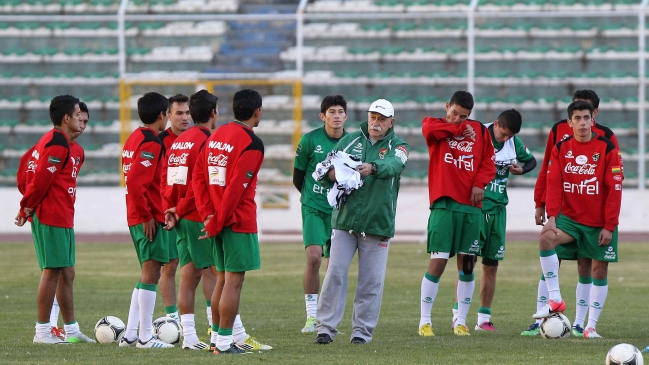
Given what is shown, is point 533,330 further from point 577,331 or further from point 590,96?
point 590,96

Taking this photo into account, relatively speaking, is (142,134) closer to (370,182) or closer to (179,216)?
(179,216)

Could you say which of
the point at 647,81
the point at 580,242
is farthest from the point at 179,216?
the point at 647,81

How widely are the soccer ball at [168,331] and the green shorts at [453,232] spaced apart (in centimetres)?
257

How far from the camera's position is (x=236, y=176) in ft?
26.7

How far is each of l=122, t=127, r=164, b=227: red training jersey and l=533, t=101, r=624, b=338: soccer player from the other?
367 centimetres

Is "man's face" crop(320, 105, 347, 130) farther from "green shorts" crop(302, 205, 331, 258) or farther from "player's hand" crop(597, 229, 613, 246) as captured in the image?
"player's hand" crop(597, 229, 613, 246)

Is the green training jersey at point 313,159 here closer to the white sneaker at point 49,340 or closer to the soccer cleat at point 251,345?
the soccer cleat at point 251,345

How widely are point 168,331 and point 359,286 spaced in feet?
5.54

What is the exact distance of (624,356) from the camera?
724cm

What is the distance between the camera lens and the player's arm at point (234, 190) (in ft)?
26.6

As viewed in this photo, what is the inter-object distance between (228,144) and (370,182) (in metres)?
1.38

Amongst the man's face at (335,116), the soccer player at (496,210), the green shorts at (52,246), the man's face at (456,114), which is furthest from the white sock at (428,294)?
the green shorts at (52,246)

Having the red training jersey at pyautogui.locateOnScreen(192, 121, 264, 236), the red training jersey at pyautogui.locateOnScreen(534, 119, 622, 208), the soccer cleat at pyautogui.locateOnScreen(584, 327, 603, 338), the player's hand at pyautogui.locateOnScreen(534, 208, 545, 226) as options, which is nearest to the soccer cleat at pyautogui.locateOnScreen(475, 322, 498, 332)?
the soccer cleat at pyautogui.locateOnScreen(584, 327, 603, 338)

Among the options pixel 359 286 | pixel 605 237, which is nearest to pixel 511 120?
pixel 605 237
